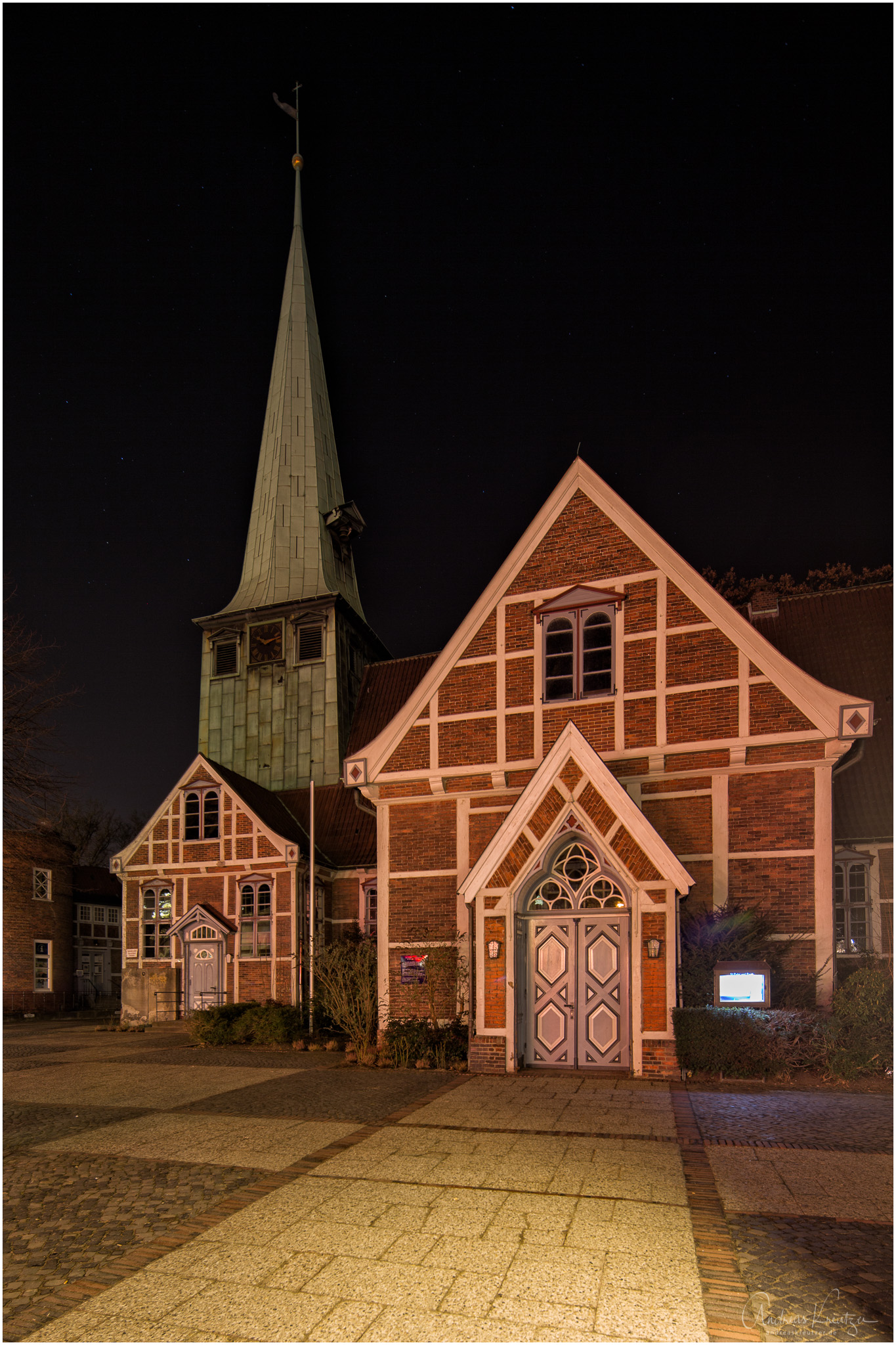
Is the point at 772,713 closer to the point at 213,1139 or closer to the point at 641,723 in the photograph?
the point at 641,723

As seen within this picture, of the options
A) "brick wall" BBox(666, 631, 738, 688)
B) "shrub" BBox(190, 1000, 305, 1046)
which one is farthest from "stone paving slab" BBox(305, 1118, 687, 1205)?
"shrub" BBox(190, 1000, 305, 1046)

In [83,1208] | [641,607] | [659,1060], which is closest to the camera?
[83,1208]

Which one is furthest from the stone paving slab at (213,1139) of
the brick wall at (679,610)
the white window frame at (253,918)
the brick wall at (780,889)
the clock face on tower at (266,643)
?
the clock face on tower at (266,643)

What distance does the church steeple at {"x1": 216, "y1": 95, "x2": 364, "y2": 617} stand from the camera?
34719mm

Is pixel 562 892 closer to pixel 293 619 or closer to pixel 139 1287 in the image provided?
pixel 139 1287

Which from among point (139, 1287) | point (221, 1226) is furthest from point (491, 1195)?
point (139, 1287)

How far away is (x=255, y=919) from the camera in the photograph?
80.2 feet

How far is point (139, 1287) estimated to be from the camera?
17.4ft

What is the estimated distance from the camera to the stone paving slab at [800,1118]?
8.45m

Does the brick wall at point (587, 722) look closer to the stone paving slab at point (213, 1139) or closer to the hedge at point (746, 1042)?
the hedge at point (746, 1042)

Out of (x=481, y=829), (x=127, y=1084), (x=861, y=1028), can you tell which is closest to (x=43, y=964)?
(x=127, y=1084)

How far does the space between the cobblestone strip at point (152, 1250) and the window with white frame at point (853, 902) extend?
11.3m

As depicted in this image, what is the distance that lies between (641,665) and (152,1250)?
10890 mm

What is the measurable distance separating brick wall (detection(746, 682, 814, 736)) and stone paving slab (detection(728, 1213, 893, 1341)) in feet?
26.9
